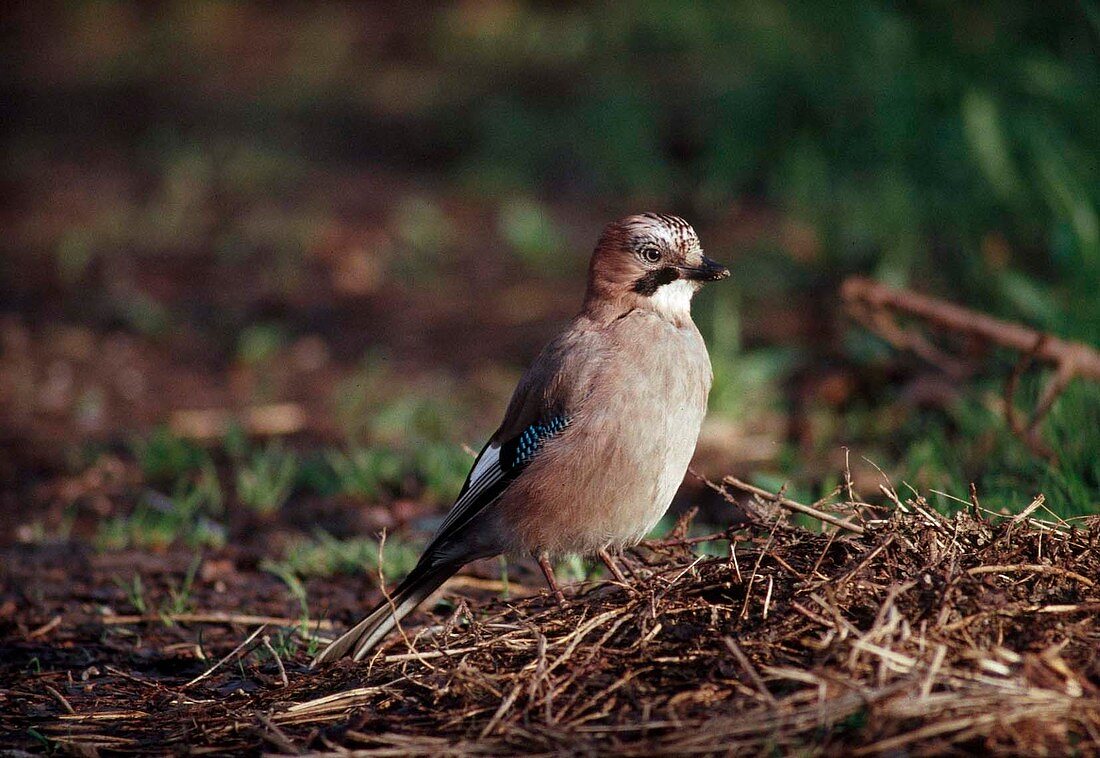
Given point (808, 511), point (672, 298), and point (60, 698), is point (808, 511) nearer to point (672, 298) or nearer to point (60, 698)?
point (672, 298)

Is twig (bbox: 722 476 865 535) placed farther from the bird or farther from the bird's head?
the bird's head

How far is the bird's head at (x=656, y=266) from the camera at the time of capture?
4.44 m

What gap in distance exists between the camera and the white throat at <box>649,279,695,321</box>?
4.44 meters

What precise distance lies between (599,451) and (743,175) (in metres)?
5.81

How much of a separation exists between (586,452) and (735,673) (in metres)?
1.23

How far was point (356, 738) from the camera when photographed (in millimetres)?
2979

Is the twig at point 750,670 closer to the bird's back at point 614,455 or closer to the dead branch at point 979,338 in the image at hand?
the bird's back at point 614,455

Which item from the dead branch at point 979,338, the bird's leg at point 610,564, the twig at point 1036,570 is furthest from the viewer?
the dead branch at point 979,338

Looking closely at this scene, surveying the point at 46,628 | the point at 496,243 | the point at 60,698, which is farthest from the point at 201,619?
the point at 496,243

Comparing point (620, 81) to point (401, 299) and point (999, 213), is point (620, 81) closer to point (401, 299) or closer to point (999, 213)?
point (401, 299)

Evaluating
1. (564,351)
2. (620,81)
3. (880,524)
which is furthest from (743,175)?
(880,524)

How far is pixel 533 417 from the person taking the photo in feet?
14.0

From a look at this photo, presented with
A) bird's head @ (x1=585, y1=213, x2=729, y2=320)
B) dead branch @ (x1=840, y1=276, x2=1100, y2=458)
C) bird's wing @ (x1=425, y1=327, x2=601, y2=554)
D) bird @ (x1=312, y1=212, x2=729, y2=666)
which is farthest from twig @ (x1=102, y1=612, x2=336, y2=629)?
dead branch @ (x1=840, y1=276, x2=1100, y2=458)

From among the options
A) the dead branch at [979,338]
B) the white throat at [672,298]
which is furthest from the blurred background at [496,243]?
the white throat at [672,298]
